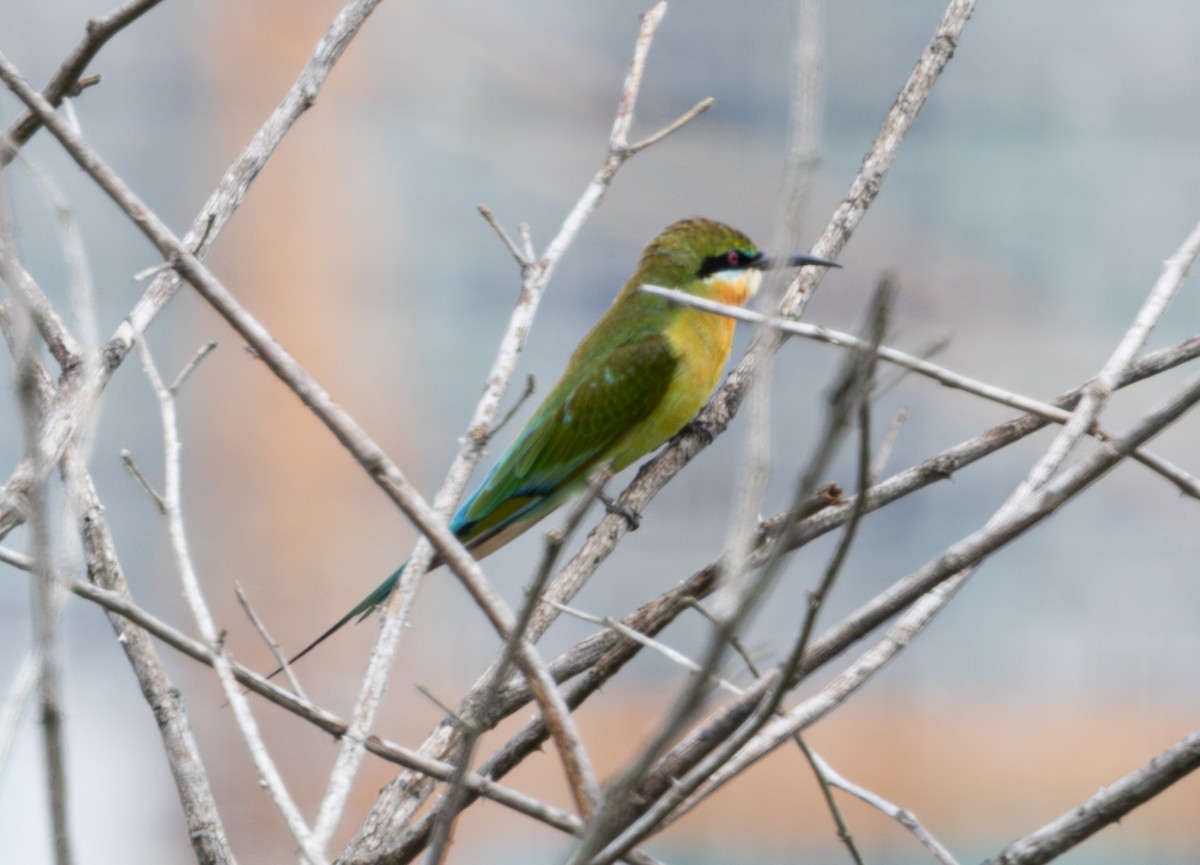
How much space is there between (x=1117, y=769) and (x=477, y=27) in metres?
2.28

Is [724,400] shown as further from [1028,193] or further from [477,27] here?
[477,27]

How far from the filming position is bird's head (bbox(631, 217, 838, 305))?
222 centimetres

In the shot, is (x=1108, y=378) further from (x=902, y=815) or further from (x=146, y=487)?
(x=146, y=487)

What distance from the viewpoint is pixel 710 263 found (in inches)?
88.0

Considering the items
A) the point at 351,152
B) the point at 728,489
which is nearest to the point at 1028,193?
the point at 728,489

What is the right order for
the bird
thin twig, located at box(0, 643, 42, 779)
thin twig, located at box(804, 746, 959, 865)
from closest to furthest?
thin twig, located at box(0, 643, 42, 779) < thin twig, located at box(804, 746, 959, 865) < the bird

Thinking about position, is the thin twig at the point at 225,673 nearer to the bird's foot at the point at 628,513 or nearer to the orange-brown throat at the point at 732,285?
the bird's foot at the point at 628,513

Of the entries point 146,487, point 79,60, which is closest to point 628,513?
point 146,487

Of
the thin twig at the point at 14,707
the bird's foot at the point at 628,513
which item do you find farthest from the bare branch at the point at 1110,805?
the bird's foot at the point at 628,513

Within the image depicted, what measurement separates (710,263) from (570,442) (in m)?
0.35

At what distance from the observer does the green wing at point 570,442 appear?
2068 mm

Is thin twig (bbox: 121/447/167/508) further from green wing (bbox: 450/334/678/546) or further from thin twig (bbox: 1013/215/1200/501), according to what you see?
green wing (bbox: 450/334/678/546)

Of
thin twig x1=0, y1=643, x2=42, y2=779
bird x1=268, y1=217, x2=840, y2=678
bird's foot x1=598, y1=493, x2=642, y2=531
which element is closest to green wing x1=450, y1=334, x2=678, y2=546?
bird x1=268, y1=217, x2=840, y2=678

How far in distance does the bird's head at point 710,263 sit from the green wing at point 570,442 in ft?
0.48
